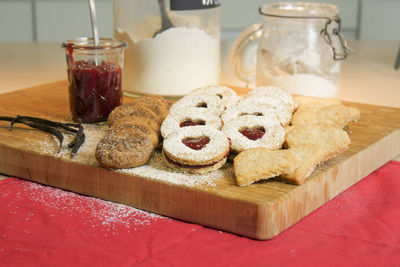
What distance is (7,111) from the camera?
1.42 m

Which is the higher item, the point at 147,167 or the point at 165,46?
the point at 165,46

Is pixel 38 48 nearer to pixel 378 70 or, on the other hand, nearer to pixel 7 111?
pixel 7 111

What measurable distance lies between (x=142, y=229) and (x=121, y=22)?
762mm

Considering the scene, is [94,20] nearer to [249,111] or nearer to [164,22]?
[164,22]

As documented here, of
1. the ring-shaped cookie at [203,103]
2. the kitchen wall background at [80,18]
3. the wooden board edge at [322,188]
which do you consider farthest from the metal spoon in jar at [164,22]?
the kitchen wall background at [80,18]

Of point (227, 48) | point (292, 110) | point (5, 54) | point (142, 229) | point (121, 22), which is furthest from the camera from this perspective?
point (227, 48)

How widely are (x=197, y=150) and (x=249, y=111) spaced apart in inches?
8.7

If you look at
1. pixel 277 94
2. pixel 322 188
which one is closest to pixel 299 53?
pixel 277 94

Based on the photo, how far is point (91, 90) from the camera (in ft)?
4.30

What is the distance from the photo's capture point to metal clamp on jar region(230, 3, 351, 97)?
5.02 ft

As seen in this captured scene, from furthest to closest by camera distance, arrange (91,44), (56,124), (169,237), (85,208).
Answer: (91,44), (56,124), (85,208), (169,237)

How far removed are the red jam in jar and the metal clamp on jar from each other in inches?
17.5

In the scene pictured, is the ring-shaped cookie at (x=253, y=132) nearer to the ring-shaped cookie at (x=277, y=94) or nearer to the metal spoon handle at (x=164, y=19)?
the ring-shaped cookie at (x=277, y=94)

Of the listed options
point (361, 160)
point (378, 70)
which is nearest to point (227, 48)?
point (378, 70)
